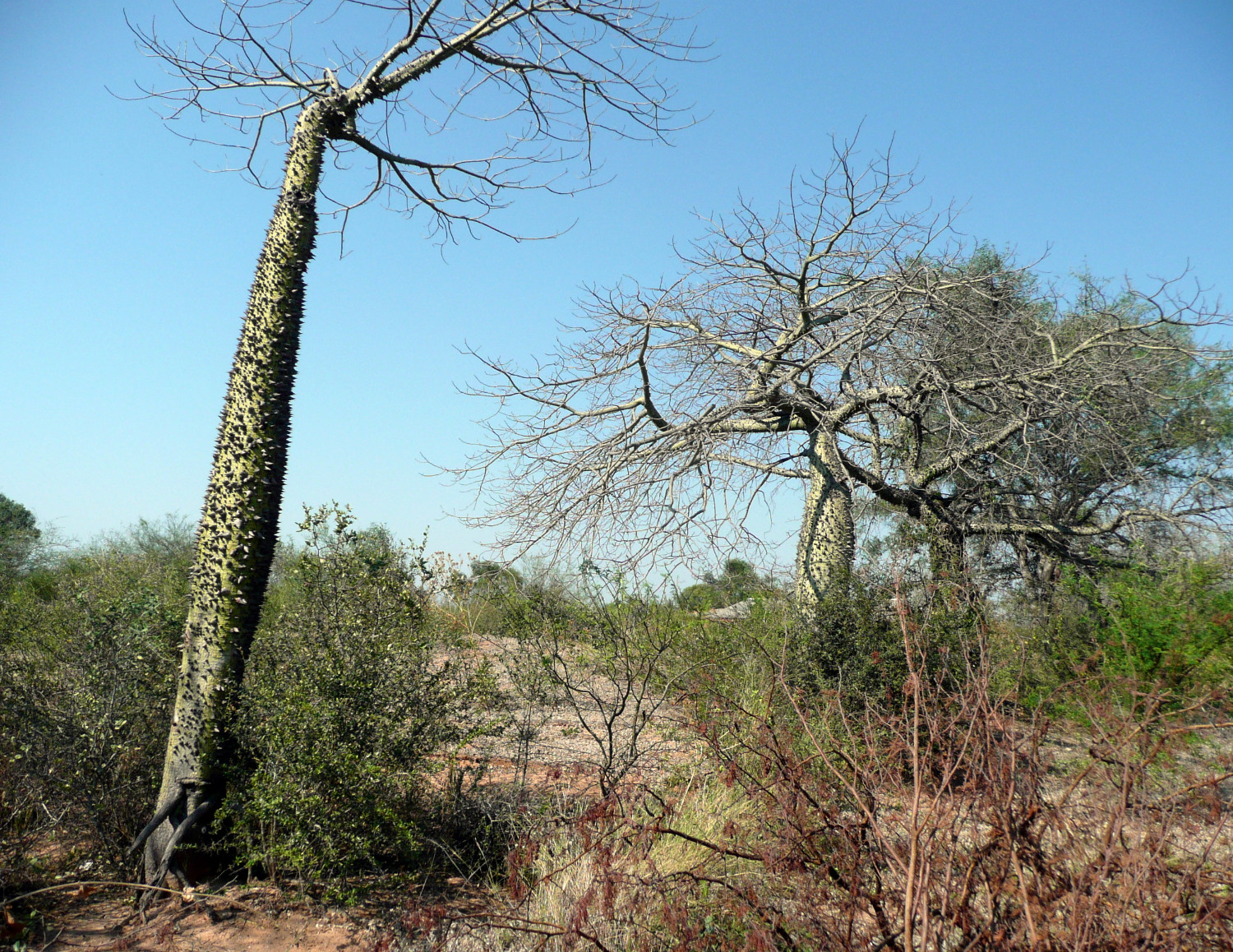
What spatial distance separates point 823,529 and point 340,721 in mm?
6421

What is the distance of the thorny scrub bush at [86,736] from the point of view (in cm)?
480

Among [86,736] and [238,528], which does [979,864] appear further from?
[86,736]

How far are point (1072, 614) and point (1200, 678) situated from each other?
97.8 inches

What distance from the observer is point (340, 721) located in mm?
4727

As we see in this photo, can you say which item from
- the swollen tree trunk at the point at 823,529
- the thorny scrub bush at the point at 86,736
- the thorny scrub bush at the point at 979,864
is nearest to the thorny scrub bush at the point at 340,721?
the thorny scrub bush at the point at 86,736

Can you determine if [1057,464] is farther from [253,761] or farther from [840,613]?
[253,761]

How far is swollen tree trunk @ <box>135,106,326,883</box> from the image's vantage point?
4895 mm

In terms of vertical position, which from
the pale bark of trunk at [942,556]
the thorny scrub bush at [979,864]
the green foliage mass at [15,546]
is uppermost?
the green foliage mass at [15,546]

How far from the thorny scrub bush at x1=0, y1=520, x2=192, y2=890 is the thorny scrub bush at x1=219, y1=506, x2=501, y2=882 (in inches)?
27.6

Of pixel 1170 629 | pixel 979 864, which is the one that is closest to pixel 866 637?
pixel 1170 629

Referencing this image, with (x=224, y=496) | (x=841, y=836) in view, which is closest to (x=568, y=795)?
(x=224, y=496)

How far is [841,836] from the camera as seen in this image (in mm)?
2502

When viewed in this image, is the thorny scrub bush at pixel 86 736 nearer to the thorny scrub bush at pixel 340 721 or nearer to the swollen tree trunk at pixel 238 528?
the swollen tree trunk at pixel 238 528

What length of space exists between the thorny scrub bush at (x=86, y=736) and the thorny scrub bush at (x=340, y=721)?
70 centimetres
